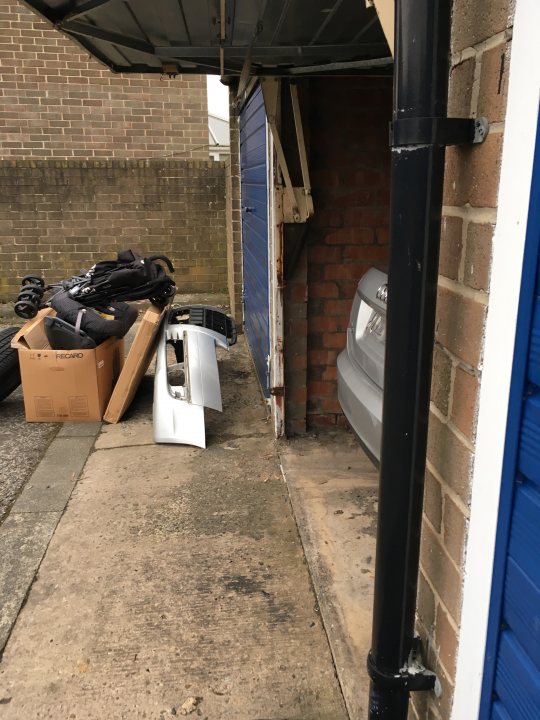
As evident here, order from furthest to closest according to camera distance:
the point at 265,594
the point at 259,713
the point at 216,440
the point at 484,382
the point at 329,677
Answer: the point at 216,440 → the point at 265,594 → the point at 329,677 → the point at 259,713 → the point at 484,382

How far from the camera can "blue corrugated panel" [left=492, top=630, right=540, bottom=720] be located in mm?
1132

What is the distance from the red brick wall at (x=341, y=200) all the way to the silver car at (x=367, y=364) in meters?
1.06

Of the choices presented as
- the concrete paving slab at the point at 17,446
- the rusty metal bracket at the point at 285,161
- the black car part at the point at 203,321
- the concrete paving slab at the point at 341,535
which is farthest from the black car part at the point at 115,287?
the concrete paving slab at the point at 341,535

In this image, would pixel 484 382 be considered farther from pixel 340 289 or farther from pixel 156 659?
pixel 340 289

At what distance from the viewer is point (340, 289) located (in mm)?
4082

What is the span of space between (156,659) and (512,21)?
7.65ft

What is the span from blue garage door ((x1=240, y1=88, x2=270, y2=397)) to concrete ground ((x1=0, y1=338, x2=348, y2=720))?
55.4 inches

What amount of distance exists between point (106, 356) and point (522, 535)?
416cm

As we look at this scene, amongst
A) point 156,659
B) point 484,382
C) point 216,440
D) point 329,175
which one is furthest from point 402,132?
point 216,440

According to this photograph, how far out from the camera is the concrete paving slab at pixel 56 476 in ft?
11.5

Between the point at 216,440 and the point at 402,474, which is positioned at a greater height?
the point at 402,474

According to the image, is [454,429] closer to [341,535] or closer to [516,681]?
[516,681]

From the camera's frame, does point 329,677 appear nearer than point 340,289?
Yes

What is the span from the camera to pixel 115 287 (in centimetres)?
496
